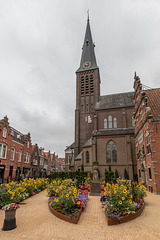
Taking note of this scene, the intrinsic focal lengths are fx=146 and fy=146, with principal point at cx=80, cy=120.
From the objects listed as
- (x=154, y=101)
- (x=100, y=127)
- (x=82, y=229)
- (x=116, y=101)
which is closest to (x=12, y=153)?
(x=100, y=127)

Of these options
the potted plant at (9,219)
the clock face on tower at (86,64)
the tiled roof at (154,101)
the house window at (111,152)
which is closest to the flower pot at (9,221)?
the potted plant at (9,219)

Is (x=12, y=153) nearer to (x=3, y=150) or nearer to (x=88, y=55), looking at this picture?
(x=3, y=150)

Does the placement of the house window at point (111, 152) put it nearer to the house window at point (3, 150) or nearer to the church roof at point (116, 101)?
the church roof at point (116, 101)

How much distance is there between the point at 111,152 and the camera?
97.5 ft

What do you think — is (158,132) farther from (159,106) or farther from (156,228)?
(156,228)

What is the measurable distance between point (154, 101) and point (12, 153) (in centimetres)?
2537

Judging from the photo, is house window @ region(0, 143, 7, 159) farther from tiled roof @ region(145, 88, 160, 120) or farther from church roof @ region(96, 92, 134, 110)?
tiled roof @ region(145, 88, 160, 120)

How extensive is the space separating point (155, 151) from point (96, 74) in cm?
3104

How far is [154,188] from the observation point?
49.1 feet

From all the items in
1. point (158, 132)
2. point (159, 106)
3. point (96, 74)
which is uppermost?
point (96, 74)

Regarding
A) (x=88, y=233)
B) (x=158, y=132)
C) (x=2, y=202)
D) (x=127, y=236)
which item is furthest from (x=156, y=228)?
(x=158, y=132)

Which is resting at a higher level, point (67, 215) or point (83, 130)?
point (83, 130)

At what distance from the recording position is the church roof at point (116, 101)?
3469cm

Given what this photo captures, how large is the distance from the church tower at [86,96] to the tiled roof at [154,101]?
19336 millimetres
